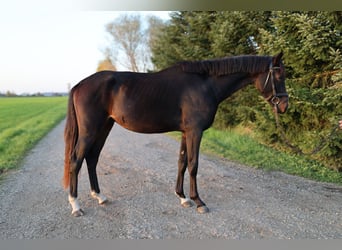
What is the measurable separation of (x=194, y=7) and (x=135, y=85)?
130 centimetres

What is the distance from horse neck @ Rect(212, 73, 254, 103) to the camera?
126 inches

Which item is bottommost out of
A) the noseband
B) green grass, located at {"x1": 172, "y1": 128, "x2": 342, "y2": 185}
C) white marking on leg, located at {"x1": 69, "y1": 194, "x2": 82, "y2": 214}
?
green grass, located at {"x1": 172, "y1": 128, "x2": 342, "y2": 185}

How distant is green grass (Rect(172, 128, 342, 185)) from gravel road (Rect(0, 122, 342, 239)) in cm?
40

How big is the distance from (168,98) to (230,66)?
0.82 m

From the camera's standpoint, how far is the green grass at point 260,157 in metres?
→ 4.73

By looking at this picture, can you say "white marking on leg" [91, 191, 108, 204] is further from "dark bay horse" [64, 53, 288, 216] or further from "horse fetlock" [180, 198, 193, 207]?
"horse fetlock" [180, 198, 193, 207]

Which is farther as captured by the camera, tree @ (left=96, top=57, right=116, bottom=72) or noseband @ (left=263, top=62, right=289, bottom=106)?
tree @ (left=96, top=57, right=116, bottom=72)

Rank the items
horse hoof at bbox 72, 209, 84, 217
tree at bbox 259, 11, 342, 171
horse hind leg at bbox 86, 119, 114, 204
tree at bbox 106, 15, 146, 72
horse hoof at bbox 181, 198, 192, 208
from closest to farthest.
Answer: horse hoof at bbox 72, 209, 84, 217
horse hoof at bbox 181, 198, 192, 208
horse hind leg at bbox 86, 119, 114, 204
tree at bbox 259, 11, 342, 171
tree at bbox 106, 15, 146, 72

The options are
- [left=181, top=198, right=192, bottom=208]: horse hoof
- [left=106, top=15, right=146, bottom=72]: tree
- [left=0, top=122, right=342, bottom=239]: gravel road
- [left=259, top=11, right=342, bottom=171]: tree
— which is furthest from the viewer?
[left=106, top=15, right=146, bottom=72]: tree

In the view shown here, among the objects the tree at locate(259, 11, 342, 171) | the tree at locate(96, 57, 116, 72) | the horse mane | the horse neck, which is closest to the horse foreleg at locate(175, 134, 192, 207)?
the horse neck

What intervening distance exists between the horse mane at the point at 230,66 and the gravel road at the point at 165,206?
5.26 feet

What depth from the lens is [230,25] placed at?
20.9ft

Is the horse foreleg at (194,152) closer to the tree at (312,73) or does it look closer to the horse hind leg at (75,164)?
the horse hind leg at (75,164)

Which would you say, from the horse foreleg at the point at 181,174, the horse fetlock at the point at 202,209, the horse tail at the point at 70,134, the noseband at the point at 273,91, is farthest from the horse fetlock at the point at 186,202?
the noseband at the point at 273,91
